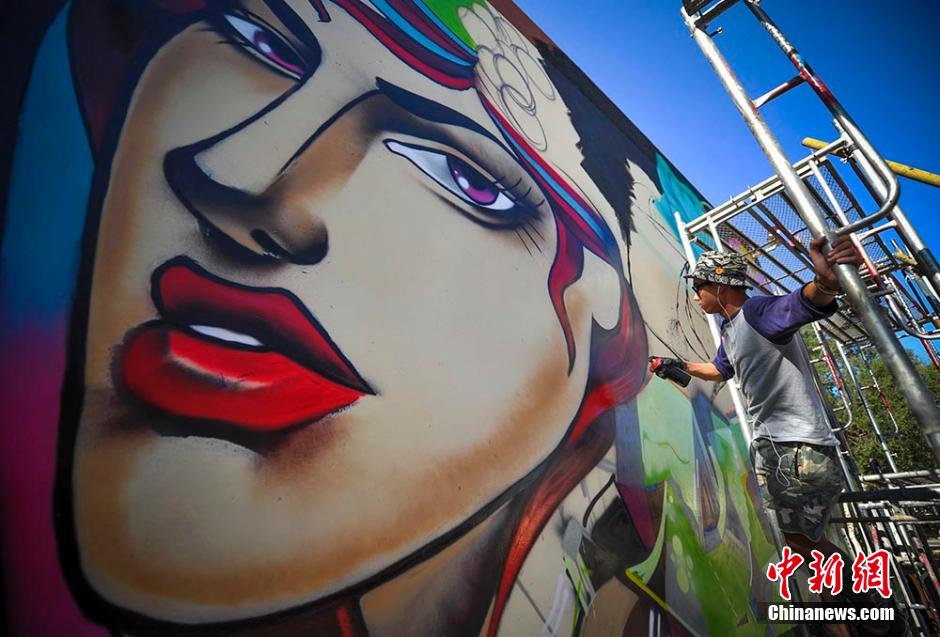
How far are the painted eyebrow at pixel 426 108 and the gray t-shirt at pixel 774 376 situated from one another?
6.84ft

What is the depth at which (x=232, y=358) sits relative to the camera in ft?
4.58

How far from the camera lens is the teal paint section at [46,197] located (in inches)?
43.8

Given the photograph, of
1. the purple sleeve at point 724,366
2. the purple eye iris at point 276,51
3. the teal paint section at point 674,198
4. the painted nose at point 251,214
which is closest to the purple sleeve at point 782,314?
the purple sleeve at point 724,366

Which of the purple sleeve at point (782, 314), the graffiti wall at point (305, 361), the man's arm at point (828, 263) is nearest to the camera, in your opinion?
the graffiti wall at point (305, 361)

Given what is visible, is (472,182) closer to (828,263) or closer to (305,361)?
(305,361)

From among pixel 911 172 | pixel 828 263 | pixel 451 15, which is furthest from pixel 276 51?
pixel 911 172

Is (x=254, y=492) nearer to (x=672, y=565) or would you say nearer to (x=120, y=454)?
(x=120, y=454)

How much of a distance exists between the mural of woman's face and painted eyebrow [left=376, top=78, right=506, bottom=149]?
0.07 ft

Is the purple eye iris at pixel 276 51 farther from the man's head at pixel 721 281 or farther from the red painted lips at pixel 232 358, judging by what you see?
the man's head at pixel 721 281

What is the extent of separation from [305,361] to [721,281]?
7.62 feet

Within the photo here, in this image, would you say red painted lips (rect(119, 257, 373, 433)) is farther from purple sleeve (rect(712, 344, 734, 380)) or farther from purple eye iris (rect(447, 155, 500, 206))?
purple sleeve (rect(712, 344, 734, 380))

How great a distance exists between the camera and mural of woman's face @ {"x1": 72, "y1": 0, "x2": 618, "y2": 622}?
1.17 m

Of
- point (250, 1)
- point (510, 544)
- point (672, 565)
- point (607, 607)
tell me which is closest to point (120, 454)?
point (510, 544)

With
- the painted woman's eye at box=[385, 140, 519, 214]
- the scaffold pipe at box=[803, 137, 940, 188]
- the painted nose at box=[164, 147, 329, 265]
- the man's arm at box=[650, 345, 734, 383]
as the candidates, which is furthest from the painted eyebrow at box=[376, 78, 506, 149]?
the scaffold pipe at box=[803, 137, 940, 188]
